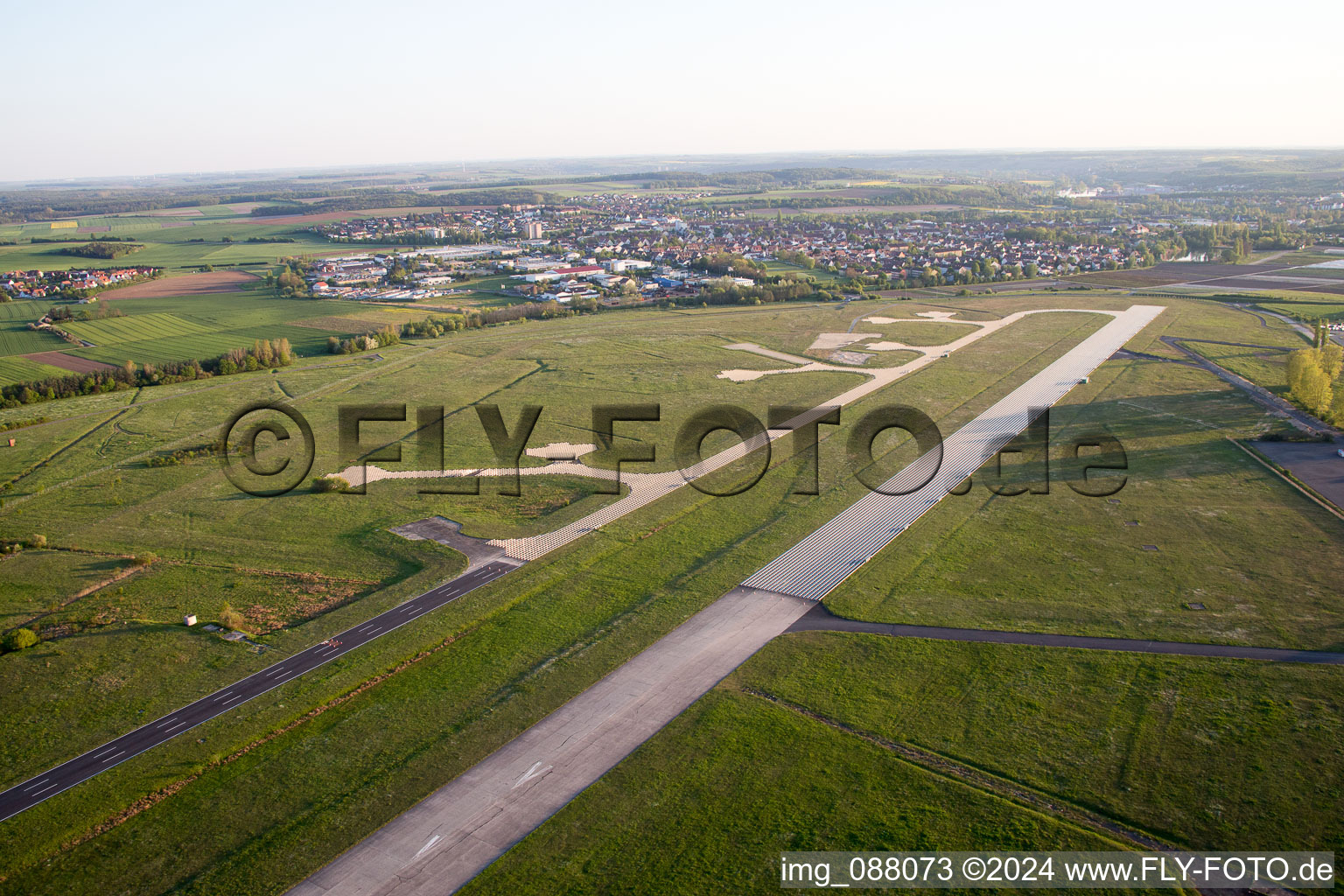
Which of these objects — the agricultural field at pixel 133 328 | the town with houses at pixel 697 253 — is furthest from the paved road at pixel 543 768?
the agricultural field at pixel 133 328

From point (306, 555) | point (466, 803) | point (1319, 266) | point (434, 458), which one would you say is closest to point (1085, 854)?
point (466, 803)

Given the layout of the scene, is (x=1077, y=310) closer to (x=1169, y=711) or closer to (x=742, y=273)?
(x=742, y=273)

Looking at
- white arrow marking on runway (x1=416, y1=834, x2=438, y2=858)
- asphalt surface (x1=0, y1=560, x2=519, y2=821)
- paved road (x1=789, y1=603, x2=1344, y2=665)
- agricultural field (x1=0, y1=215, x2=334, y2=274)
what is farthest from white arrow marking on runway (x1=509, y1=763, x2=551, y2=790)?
agricultural field (x1=0, y1=215, x2=334, y2=274)

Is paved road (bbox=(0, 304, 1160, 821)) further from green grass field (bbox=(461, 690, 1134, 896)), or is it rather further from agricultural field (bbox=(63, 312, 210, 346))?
agricultural field (bbox=(63, 312, 210, 346))

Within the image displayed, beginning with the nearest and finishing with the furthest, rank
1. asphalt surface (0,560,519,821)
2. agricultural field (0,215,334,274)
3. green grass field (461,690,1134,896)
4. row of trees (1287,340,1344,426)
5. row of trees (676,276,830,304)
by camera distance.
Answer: green grass field (461,690,1134,896)
asphalt surface (0,560,519,821)
row of trees (1287,340,1344,426)
row of trees (676,276,830,304)
agricultural field (0,215,334,274)

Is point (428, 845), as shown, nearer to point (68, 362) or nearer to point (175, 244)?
point (68, 362)

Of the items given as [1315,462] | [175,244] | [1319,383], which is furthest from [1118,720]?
[175,244]
